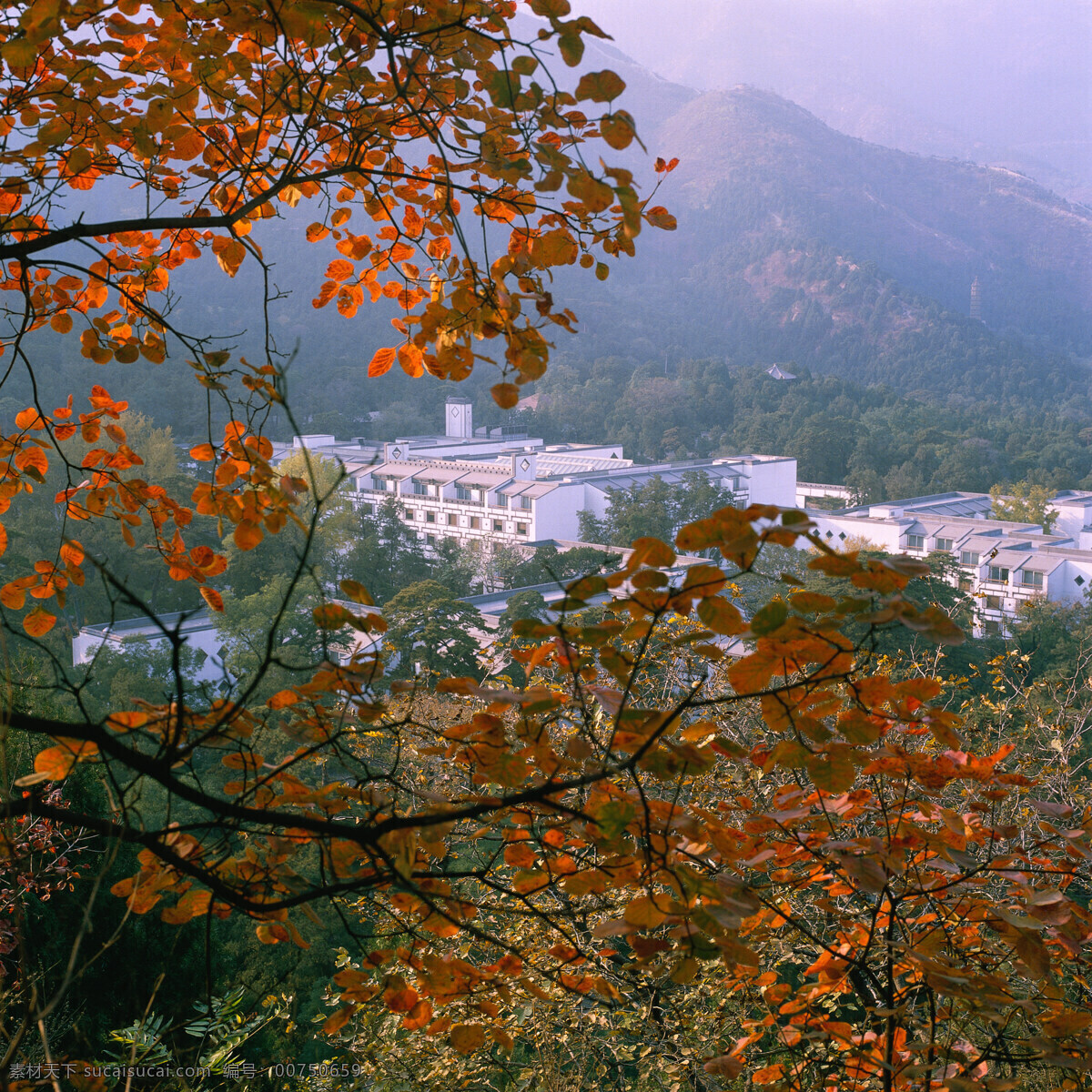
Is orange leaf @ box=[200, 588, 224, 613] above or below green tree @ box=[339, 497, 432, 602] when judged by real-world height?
above

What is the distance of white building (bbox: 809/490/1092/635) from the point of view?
1784cm

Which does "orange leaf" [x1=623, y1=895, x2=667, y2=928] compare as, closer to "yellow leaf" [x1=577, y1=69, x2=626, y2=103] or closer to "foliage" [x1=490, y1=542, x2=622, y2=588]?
"yellow leaf" [x1=577, y1=69, x2=626, y2=103]

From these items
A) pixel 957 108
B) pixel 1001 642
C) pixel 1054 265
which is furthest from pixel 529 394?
pixel 957 108

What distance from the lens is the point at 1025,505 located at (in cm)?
2456

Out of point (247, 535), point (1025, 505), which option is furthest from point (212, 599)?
point (1025, 505)

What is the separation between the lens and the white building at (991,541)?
58.5 feet

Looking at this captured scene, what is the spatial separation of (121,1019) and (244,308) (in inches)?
1376

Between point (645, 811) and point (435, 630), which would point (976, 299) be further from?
point (645, 811)

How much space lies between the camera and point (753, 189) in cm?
7088

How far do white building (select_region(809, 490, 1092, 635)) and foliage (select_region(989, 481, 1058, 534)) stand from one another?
35 centimetres

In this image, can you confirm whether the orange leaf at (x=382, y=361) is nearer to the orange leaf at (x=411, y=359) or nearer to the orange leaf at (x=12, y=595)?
the orange leaf at (x=411, y=359)

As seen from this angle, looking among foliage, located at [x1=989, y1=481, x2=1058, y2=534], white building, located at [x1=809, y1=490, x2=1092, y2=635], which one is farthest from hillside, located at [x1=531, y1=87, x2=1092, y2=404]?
white building, located at [x1=809, y1=490, x2=1092, y2=635]

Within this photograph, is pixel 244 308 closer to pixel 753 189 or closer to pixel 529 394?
pixel 529 394

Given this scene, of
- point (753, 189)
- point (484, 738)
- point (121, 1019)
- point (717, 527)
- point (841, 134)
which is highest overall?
point (841, 134)
